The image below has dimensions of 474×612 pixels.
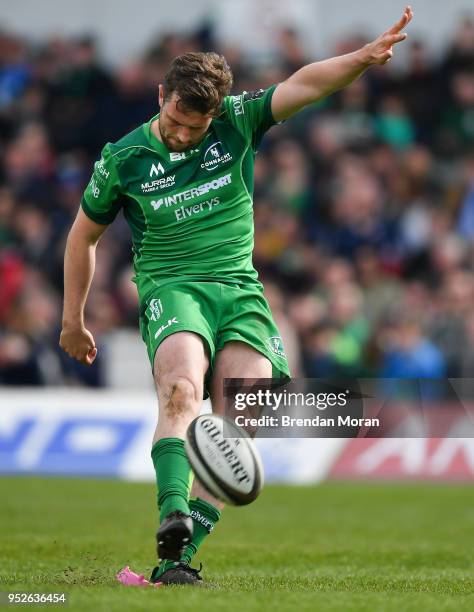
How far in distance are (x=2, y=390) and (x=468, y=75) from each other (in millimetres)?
8517

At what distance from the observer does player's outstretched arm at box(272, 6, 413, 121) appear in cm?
619

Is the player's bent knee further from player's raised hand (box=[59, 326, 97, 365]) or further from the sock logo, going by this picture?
player's raised hand (box=[59, 326, 97, 365])

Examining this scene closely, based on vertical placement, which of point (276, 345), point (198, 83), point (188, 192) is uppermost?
point (198, 83)

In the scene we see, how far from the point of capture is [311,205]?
58.8ft

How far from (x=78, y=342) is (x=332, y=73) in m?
1.95

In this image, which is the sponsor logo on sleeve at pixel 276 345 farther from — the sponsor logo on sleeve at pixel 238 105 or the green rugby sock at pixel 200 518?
the sponsor logo on sleeve at pixel 238 105

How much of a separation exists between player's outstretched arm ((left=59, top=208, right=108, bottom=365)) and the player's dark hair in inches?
31.9

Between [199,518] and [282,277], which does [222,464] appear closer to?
[199,518]

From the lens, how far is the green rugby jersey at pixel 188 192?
6473mm

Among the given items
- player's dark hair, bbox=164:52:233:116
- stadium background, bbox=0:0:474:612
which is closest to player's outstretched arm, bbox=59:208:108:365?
player's dark hair, bbox=164:52:233:116

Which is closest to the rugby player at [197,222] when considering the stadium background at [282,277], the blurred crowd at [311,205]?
the stadium background at [282,277]

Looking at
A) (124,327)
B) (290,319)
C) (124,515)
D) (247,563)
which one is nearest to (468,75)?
(290,319)

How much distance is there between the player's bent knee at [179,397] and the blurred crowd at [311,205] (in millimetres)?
8796

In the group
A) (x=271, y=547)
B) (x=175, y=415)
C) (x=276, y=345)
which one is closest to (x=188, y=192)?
(x=276, y=345)
